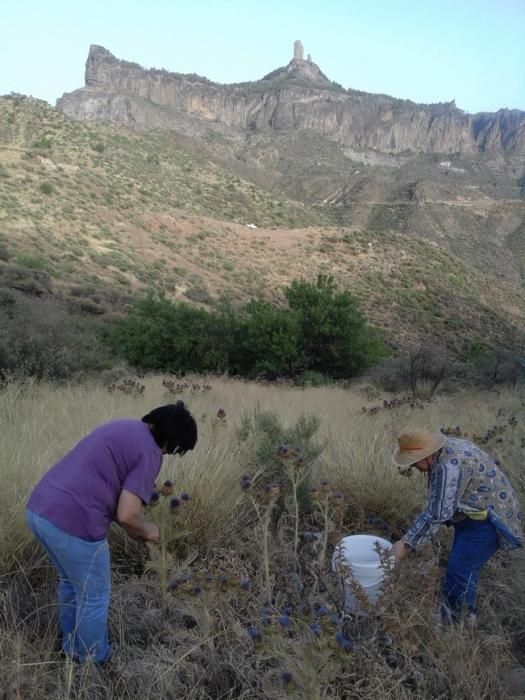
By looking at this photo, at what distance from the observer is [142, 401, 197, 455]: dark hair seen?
9.16ft

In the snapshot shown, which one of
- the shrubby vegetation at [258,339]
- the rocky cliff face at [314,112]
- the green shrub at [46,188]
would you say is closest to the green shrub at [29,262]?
the shrubby vegetation at [258,339]

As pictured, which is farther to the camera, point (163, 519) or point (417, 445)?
point (417, 445)

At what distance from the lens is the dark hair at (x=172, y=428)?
279cm

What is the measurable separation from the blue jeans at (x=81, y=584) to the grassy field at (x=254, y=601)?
4.5 inches

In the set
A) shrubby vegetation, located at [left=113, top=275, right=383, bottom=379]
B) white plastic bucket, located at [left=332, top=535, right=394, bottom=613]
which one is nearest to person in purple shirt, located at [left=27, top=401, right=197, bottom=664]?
white plastic bucket, located at [left=332, top=535, right=394, bottom=613]

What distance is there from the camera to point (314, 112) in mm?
156500

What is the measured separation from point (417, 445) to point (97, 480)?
1.73 meters

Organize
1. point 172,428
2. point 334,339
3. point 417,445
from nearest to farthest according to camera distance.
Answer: point 172,428 → point 417,445 → point 334,339

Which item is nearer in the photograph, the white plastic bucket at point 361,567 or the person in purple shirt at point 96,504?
the person in purple shirt at point 96,504

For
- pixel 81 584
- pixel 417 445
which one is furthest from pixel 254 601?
pixel 417 445

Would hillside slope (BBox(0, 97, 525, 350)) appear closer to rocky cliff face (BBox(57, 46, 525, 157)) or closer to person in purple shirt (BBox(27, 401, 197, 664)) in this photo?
person in purple shirt (BBox(27, 401, 197, 664))

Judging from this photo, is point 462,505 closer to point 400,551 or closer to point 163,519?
point 400,551

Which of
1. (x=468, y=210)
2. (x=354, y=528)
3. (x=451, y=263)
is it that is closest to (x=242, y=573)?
(x=354, y=528)

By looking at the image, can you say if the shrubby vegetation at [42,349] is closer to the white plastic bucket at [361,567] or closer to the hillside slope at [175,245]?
the white plastic bucket at [361,567]
